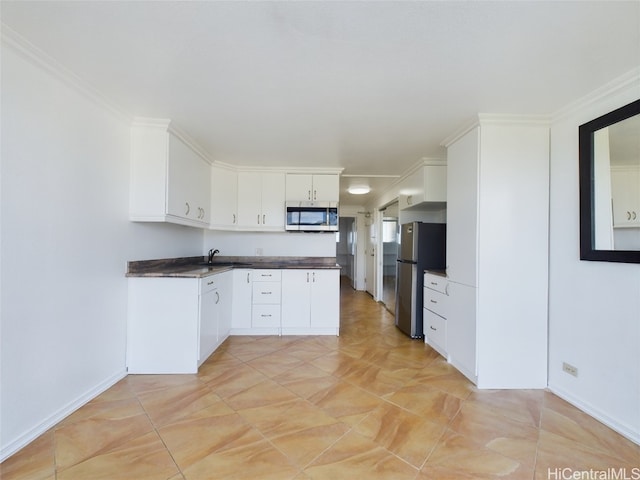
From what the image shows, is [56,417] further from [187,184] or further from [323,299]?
[323,299]

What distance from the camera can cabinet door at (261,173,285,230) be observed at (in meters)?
3.85

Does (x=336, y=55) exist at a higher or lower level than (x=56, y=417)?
higher

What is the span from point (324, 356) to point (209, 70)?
8.71 feet

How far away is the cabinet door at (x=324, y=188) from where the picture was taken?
3879 mm

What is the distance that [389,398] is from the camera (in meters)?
2.12

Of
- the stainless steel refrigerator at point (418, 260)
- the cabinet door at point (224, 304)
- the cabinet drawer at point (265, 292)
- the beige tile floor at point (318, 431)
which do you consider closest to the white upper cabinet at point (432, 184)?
the stainless steel refrigerator at point (418, 260)

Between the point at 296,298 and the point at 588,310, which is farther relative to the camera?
the point at 296,298

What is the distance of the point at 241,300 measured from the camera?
3576 mm

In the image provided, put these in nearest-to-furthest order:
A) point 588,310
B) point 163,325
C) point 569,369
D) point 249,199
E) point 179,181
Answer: point 588,310 → point 569,369 → point 163,325 → point 179,181 → point 249,199

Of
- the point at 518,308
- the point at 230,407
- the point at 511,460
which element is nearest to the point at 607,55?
the point at 518,308

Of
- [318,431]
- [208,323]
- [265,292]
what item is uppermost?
[265,292]

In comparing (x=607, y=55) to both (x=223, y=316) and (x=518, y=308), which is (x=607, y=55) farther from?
(x=223, y=316)

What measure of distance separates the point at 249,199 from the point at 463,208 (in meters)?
2.64

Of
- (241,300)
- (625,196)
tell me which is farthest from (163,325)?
(625,196)
